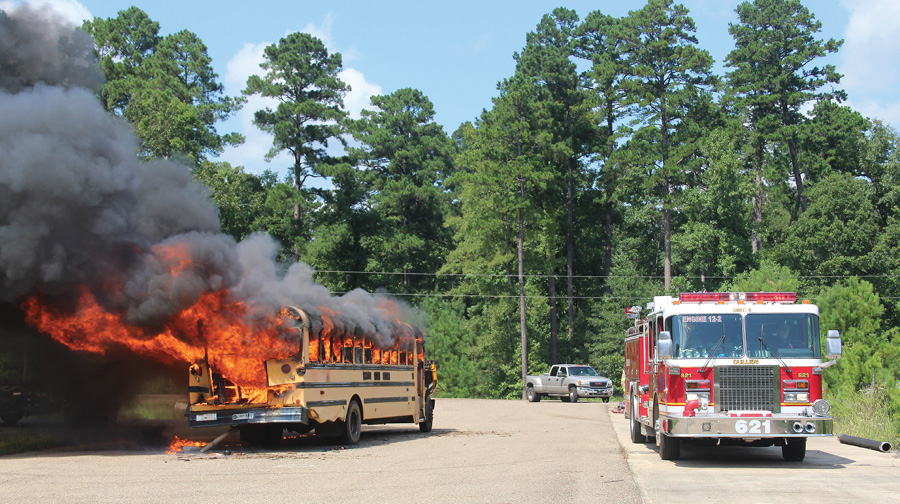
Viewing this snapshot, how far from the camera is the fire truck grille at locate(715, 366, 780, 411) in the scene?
14.2 m

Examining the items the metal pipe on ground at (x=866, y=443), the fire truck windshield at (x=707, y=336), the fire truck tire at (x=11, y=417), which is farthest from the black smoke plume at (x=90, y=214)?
the metal pipe on ground at (x=866, y=443)

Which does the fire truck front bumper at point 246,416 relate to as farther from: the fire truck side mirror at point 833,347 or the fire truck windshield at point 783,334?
the fire truck side mirror at point 833,347

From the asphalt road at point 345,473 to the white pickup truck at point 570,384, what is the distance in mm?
21155

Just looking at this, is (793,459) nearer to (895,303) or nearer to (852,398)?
(852,398)

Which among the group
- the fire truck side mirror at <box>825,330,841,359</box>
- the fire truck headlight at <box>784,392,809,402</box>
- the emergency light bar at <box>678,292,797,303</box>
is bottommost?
the fire truck headlight at <box>784,392,809,402</box>

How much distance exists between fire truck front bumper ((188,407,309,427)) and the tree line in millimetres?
31816

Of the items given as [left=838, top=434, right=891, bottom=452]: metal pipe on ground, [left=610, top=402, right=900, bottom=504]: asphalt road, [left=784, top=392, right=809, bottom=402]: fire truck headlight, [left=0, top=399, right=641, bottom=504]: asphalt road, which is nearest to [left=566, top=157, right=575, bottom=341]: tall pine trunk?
[left=0, top=399, right=641, bottom=504]: asphalt road

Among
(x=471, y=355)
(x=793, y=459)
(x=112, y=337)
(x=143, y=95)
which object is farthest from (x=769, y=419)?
(x=143, y=95)

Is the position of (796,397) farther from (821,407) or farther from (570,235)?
(570,235)

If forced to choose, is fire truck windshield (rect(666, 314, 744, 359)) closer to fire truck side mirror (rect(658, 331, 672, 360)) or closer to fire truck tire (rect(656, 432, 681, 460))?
fire truck side mirror (rect(658, 331, 672, 360))

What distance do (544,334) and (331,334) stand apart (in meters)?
42.9

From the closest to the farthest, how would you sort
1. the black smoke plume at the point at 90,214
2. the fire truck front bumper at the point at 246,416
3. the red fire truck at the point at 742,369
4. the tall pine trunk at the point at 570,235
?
the red fire truck at the point at 742,369 → the black smoke plume at the point at 90,214 → the fire truck front bumper at the point at 246,416 → the tall pine trunk at the point at 570,235

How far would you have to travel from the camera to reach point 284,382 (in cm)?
1605

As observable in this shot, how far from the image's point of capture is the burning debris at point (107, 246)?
1492 centimetres
